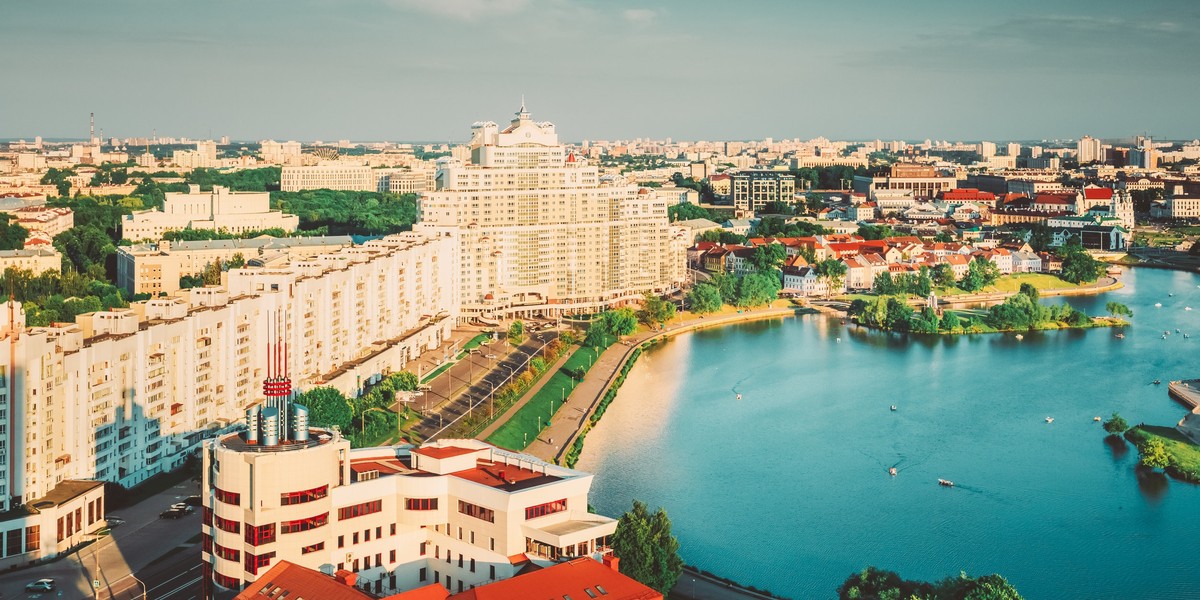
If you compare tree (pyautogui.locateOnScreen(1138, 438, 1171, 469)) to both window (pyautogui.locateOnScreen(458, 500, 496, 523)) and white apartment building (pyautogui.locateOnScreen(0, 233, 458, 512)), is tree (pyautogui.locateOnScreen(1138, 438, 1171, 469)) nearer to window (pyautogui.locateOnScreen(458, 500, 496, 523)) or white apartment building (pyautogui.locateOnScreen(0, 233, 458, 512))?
window (pyautogui.locateOnScreen(458, 500, 496, 523))

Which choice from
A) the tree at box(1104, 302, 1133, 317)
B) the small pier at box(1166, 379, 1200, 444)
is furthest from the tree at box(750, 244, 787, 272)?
the small pier at box(1166, 379, 1200, 444)

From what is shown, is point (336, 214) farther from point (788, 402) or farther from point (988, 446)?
point (988, 446)

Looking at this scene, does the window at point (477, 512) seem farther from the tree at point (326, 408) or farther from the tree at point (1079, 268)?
the tree at point (1079, 268)

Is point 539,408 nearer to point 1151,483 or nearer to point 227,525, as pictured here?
point 1151,483

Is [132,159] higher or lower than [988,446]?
higher

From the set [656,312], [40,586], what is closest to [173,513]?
[40,586]

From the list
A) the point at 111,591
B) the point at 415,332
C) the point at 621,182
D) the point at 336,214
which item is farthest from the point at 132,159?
the point at 111,591

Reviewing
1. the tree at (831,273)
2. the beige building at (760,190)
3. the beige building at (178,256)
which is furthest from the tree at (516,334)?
the beige building at (760,190)
